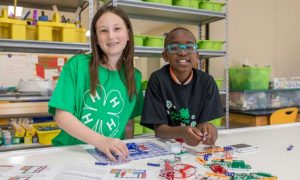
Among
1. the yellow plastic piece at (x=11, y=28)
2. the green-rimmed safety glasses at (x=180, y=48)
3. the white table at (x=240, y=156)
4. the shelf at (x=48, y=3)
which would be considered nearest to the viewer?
the white table at (x=240, y=156)

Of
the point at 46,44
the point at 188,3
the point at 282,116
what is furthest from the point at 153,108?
the point at 188,3

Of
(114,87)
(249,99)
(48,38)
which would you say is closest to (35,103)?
(48,38)

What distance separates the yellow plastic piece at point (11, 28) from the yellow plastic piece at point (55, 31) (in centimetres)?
10

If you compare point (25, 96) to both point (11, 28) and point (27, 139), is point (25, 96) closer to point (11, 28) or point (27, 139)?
point (27, 139)

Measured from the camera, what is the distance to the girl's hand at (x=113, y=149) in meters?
0.70

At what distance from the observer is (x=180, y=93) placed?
3.45ft

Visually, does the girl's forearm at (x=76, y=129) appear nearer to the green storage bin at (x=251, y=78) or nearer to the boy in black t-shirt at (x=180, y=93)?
the boy in black t-shirt at (x=180, y=93)

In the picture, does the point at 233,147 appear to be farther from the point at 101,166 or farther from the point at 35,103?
the point at 35,103

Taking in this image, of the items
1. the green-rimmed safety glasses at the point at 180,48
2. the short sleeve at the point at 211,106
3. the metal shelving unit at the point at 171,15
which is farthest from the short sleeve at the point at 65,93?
the metal shelving unit at the point at 171,15

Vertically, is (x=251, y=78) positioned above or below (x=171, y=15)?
below

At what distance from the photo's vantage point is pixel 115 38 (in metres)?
0.99

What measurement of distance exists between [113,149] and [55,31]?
4.78 feet

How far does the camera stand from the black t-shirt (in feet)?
3.35

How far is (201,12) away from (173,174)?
80.7 inches
